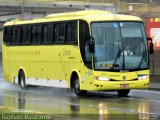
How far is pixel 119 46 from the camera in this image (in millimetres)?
24859

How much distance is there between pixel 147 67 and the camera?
25234mm

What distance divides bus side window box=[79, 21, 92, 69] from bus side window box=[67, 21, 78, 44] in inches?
17.9

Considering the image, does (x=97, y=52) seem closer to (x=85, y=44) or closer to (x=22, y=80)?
(x=85, y=44)

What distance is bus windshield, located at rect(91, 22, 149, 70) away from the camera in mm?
24625

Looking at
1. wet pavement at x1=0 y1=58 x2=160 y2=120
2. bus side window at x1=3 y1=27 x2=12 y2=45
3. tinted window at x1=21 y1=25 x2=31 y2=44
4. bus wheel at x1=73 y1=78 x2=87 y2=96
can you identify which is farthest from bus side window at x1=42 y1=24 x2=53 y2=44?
bus side window at x1=3 y1=27 x2=12 y2=45

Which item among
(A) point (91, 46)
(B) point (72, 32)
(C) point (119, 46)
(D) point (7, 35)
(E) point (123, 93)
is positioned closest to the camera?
(A) point (91, 46)

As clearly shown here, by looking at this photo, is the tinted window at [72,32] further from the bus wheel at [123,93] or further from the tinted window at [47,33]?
the bus wheel at [123,93]

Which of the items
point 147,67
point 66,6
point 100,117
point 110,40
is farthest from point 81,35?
point 66,6

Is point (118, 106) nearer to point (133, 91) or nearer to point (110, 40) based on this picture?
point (110, 40)

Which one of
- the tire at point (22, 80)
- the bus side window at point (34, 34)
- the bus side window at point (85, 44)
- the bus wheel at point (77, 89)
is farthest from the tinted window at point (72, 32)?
the tire at point (22, 80)

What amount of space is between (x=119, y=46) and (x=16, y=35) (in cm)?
887

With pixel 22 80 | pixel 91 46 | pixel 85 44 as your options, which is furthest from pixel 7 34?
pixel 91 46

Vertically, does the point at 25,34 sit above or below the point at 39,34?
above

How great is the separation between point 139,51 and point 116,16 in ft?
5.67
